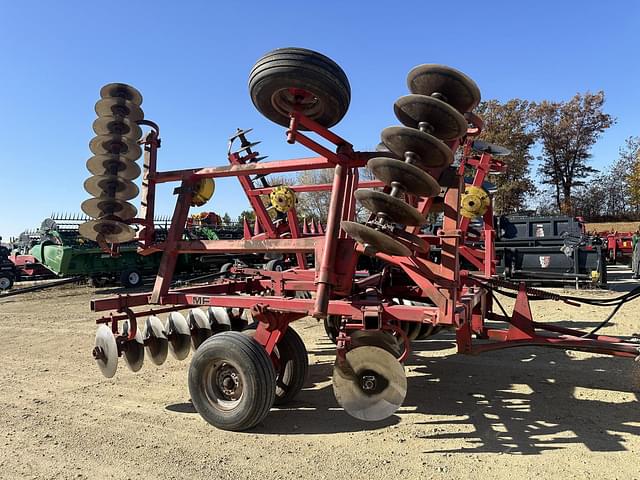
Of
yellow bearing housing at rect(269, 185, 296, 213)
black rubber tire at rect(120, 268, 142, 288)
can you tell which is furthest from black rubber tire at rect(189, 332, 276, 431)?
black rubber tire at rect(120, 268, 142, 288)

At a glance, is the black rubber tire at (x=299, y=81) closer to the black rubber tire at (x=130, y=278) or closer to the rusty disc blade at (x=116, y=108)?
the rusty disc blade at (x=116, y=108)

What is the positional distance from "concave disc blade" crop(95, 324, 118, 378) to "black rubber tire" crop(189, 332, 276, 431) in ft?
3.38

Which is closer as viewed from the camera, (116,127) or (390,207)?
(390,207)

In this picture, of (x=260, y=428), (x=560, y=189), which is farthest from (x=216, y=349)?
(x=560, y=189)

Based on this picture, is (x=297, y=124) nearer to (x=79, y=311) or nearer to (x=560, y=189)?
(x=79, y=311)

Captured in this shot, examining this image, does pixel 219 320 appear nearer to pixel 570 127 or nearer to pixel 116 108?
pixel 116 108

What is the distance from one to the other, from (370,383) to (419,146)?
1651mm

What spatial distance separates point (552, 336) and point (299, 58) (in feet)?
10.7

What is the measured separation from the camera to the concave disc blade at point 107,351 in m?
4.52

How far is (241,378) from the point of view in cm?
375

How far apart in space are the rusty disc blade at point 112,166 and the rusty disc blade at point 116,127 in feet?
0.85

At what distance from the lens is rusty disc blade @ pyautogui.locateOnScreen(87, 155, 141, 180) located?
4.61m

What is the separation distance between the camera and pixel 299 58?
133 inches

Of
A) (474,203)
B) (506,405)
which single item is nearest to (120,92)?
(474,203)
